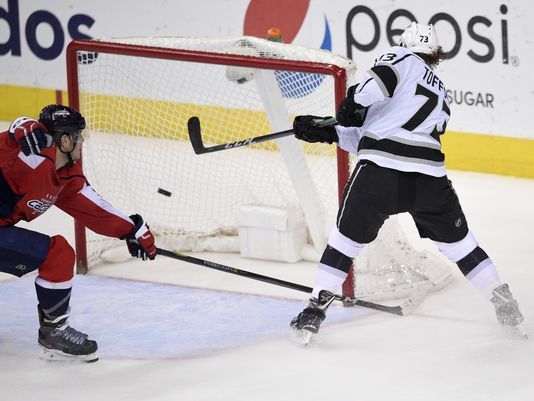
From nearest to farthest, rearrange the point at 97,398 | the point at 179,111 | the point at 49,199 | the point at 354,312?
the point at 97,398 → the point at 49,199 → the point at 354,312 → the point at 179,111

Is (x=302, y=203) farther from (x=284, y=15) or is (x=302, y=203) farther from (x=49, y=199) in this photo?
(x=284, y=15)

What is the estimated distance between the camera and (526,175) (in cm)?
668

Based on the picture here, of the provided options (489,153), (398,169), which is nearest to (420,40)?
(398,169)

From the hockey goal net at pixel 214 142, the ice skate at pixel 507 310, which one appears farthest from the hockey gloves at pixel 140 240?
the ice skate at pixel 507 310

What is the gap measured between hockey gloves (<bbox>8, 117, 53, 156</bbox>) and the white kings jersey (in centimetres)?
103

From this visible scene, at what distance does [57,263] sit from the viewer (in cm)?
421

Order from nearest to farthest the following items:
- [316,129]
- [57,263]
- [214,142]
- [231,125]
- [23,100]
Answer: [57,263] < [316,129] < [231,125] < [214,142] < [23,100]

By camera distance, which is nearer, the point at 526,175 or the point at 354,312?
the point at 354,312

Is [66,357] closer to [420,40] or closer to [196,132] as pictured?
[196,132]

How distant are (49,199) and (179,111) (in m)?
2.08

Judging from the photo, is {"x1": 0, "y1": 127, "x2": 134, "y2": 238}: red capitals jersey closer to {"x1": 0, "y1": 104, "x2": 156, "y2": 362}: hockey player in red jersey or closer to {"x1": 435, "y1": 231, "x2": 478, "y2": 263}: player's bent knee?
{"x1": 0, "y1": 104, "x2": 156, "y2": 362}: hockey player in red jersey

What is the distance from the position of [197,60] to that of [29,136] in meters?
1.01

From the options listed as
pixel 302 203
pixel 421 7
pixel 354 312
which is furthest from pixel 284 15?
pixel 354 312

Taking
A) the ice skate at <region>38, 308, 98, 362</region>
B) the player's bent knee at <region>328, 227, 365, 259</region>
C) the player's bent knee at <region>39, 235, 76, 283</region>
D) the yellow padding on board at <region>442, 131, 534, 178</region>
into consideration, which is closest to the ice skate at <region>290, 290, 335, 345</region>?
the player's bent knee at <region>328, 227, 365, 259</region>
